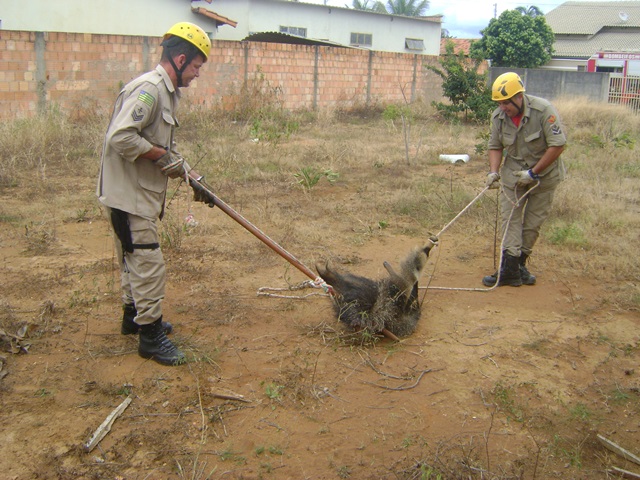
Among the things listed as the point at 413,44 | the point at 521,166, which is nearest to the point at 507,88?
the point at 521,166

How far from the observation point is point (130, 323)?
12.8 ft

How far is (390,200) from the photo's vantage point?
761 centimetres

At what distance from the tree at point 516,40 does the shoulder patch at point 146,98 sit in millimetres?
25033

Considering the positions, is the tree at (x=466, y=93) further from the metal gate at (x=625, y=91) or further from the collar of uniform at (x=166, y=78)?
the collar of uniform at (x=166, y=78)

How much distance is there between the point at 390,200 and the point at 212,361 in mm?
4415

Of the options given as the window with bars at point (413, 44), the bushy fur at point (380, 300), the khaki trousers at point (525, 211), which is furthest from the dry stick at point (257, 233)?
the window with bars at point (413, 44)

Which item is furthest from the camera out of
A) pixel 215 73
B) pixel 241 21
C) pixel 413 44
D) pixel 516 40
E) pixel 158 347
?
pixel 413 44

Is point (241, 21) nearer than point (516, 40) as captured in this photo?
Yes

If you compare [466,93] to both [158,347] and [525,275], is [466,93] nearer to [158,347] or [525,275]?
[525,275]

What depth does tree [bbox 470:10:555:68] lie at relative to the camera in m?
26.5

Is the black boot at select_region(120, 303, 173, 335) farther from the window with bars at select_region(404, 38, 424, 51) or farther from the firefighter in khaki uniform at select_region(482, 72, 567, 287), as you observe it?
the window with bars at select_region(404, 38, 424, 51)

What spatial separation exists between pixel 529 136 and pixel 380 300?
6.44 feet

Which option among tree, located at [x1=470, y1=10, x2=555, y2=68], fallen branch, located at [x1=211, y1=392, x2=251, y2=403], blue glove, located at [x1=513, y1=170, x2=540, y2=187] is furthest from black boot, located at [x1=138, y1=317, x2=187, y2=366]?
tree, located at [x1=470, y1=10, x2=555, y2=68]

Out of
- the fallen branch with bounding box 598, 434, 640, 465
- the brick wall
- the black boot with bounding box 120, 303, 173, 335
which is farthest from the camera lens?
the brick wall
